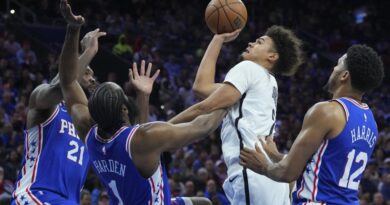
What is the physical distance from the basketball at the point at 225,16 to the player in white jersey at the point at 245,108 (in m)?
0.10

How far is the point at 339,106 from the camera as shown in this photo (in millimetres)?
4195

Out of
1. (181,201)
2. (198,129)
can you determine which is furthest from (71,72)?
(181,201)

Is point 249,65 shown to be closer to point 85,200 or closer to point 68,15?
point 68,15

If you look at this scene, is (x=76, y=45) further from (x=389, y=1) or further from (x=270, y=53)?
(x=389, y=1)

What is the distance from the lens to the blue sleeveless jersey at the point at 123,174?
4180 millimetres

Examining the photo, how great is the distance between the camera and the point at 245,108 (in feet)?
16.4

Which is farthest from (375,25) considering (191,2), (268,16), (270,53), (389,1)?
(270,53)

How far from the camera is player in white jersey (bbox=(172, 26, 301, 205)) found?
4906mm

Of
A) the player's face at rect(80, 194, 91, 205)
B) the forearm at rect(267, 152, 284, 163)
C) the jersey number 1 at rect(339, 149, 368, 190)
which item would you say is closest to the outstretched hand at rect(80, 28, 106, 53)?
the forearm at rect(267, 152, 284, 163)

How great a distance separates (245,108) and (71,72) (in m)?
1.21

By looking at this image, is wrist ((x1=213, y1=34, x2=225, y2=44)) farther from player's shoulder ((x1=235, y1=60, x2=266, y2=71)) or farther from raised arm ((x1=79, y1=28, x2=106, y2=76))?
raised arm ((x1=79, y1=28, x2=106, y2=76))

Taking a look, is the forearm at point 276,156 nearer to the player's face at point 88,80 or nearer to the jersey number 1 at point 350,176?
the jersey number 1 at point 350,176

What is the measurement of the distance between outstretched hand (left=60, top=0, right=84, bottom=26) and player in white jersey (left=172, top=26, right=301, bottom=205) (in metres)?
0.92

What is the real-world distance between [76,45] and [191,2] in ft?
61.1
